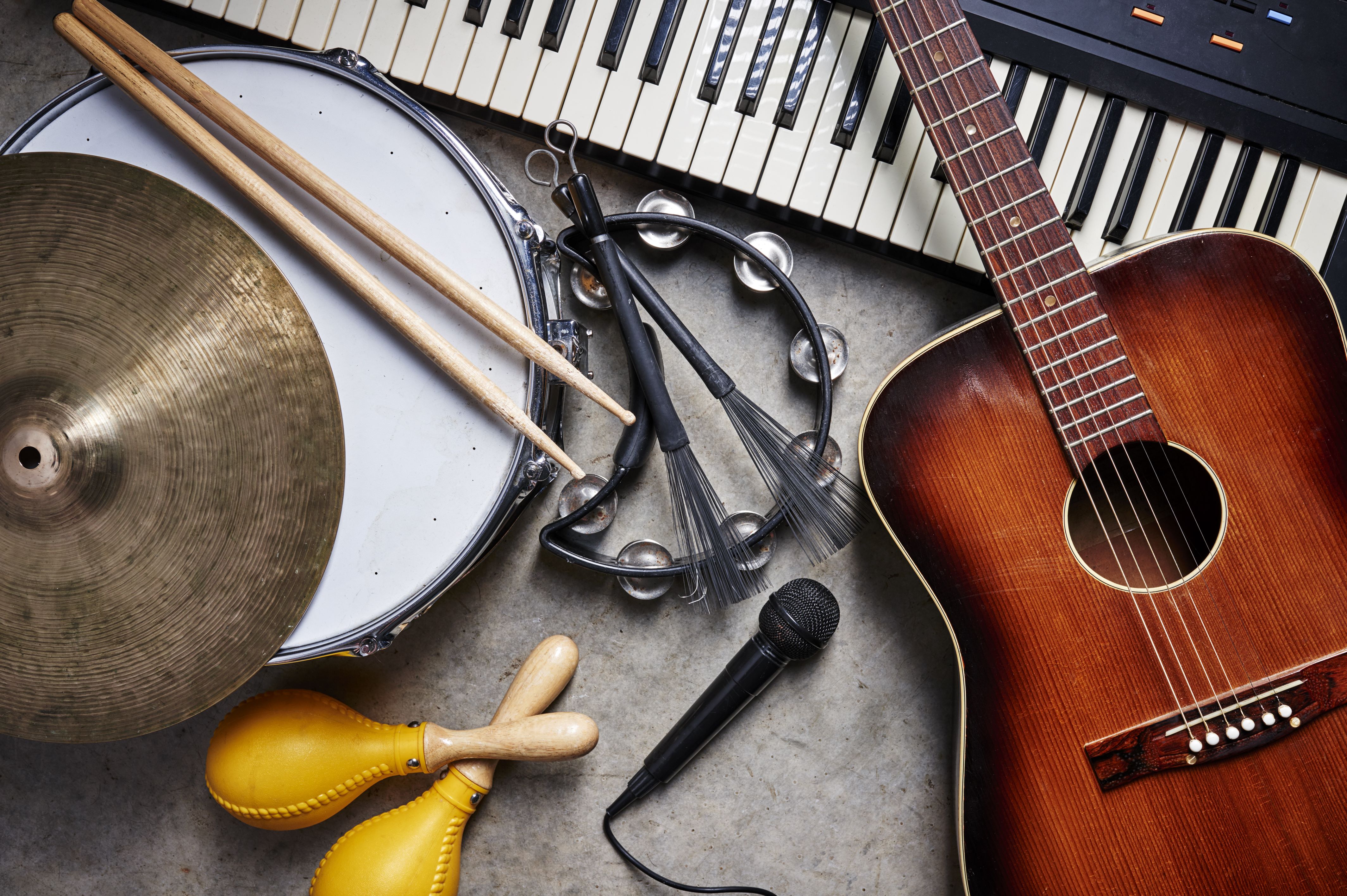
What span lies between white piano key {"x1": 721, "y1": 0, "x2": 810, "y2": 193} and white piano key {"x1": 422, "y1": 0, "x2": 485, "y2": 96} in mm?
247

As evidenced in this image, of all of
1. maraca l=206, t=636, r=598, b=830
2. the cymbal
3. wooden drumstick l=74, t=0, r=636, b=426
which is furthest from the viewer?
maraca l=206, t=636, r=598, b=830

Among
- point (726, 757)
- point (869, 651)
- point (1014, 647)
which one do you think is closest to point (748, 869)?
point (726, 757)

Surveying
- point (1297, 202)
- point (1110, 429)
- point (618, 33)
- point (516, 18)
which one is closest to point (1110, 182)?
point (1297, 202)

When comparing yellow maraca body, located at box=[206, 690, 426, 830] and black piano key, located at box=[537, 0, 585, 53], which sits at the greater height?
black piano key, located at box=[537, 0, 585, 53]

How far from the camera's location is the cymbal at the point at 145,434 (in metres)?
0.79

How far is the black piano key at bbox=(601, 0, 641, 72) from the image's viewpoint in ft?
3.28

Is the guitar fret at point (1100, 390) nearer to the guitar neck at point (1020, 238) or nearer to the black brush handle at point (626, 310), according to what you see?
the guitar neck at point (1020, 238)

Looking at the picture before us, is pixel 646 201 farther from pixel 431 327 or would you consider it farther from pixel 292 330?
pixel 292 330

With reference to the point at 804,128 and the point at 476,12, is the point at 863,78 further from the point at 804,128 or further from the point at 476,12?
the point at 476,12

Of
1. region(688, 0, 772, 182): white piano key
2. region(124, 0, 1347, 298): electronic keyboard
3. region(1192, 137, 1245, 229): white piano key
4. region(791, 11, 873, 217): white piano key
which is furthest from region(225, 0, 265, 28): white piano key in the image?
region(1192, 137, 1245, 229): white piano key

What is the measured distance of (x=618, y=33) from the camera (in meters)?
1.00

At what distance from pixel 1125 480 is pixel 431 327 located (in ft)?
2.90

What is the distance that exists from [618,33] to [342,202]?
410mm

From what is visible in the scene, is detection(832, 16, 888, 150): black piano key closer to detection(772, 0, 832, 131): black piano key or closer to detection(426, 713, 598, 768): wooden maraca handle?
detection(772, 0, 832, 131): black piano key
